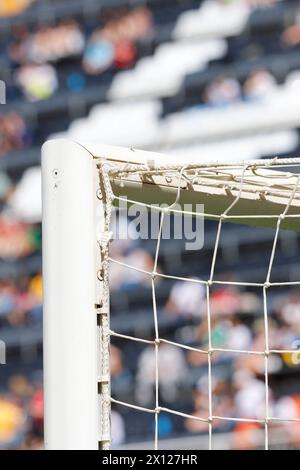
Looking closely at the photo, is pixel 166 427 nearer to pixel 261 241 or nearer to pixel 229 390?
pixel 229 390

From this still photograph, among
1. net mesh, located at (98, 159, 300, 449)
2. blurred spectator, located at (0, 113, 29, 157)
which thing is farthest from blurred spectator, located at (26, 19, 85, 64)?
net mesh, located at (98, 159, 300, 449)

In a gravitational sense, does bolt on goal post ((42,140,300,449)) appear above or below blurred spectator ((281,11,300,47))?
below

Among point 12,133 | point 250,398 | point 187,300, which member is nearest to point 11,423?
point 187,300

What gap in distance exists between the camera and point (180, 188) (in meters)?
0.91

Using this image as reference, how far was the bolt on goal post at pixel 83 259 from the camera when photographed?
82 cm

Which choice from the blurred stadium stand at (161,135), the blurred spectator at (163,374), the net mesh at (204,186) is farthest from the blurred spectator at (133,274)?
the net mesh at (204,186)

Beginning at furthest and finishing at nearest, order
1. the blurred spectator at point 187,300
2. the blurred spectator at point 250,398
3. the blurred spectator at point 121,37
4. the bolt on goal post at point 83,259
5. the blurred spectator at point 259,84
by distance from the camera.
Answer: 1. the blurred spectator at point 121,37
2. the blurred spectator at point 259,84
3. the blurred spectator at point 187,300
4. the blurred spectator at point 250,398
5. the bolt on goal post at point 83,259

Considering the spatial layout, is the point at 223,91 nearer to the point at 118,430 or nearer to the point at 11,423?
the point at 118,430

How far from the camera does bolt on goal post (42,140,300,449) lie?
2.71 ft

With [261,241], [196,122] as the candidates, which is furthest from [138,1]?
[261,241]

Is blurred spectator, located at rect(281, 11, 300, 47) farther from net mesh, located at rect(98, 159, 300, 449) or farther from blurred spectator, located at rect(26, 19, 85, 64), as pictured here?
net mesh, located at rect(98, 159, 300, 449)

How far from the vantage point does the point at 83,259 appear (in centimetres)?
84

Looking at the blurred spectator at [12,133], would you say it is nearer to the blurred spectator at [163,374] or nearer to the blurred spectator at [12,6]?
the blurred spectator at [12,6]
